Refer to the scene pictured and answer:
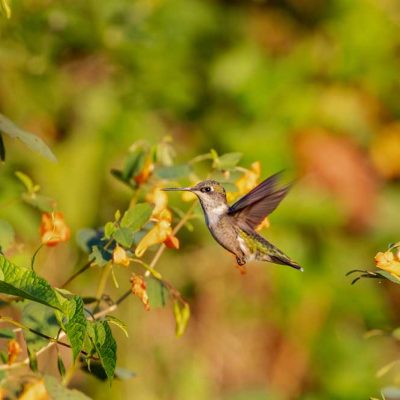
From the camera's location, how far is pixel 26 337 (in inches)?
73.3

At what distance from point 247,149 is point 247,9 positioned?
50.1 inches

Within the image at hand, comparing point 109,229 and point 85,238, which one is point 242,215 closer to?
point 85,238

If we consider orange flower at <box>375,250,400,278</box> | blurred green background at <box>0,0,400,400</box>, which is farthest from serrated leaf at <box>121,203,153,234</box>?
blurred green background at <box>0,0,400,400</box>

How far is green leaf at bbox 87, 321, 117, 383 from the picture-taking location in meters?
1.58

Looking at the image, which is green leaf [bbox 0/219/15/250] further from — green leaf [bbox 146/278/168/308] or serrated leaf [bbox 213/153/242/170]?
serrated leaf [bbox 213/153/242/170]

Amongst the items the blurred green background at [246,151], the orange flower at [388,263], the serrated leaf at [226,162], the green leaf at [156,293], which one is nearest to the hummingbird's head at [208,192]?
the serrated leaf at [226,162]

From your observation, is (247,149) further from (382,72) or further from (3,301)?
(3,301)

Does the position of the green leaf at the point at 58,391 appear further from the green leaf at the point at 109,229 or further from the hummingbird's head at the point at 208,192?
the hummingbird's head at the point at 208,192

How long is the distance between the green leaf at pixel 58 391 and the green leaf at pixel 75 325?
0.88 ft

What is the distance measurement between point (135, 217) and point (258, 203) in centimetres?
48

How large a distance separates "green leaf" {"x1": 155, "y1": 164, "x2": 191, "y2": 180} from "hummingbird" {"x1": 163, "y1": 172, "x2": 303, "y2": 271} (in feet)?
0.11

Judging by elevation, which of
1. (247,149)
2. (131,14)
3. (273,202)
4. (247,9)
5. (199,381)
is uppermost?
(273,202)

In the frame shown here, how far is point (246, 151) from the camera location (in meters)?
5.31

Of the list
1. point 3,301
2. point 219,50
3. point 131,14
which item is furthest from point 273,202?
point 219,50
